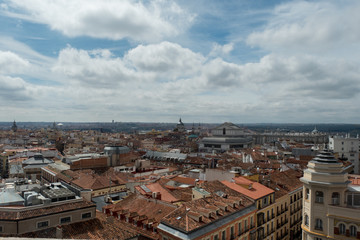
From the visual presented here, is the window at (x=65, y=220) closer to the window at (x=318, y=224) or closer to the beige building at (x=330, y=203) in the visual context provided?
the beige building at (x=330, y=203)

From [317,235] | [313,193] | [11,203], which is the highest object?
[313,193]

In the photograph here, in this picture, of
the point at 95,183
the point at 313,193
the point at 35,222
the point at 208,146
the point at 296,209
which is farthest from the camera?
the point at 208,146

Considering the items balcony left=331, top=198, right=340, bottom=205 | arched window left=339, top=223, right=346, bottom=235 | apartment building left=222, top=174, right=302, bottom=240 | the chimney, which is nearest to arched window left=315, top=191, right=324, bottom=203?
balcony left=331, top=198, right=340, bottom=205

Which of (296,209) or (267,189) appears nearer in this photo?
(267,189)

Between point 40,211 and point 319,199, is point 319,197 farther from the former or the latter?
point 40,211

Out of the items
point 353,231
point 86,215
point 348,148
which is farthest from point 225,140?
point 86,215

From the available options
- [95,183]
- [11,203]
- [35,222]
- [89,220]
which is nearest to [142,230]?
[89,220]

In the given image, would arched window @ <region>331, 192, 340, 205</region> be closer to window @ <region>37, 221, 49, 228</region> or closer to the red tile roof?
the red tile roof

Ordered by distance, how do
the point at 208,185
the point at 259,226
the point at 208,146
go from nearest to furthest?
the point at 259,226, the point at 208,185, the point at 208,146

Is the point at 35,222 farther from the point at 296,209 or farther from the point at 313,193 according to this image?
the point at 296,209
